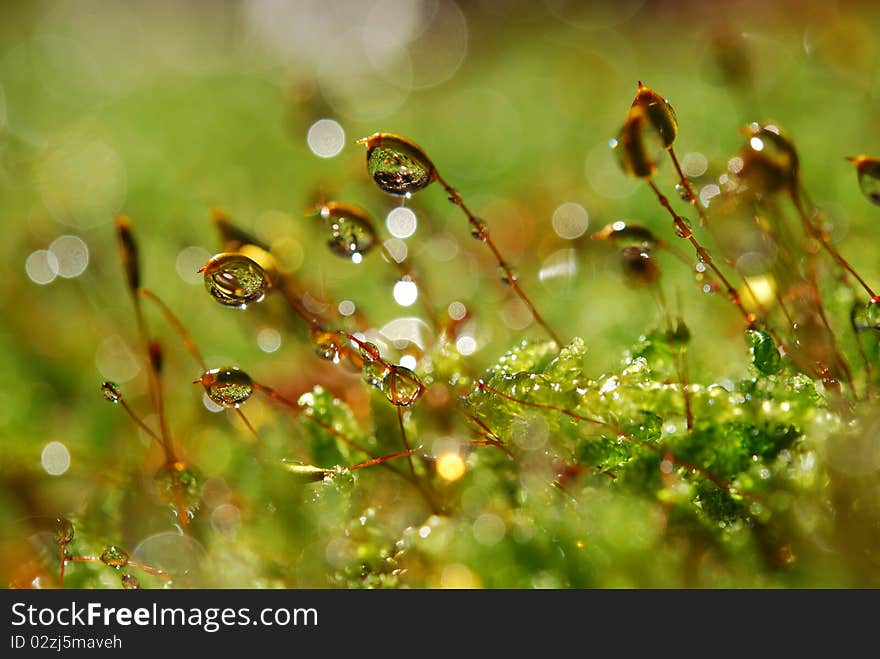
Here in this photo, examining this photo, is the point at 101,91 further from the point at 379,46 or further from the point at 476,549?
the point at 476,549

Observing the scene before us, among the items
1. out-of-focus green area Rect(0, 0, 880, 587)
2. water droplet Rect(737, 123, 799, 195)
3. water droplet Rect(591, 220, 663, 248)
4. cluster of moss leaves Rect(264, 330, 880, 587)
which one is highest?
out-of-focus green area Rect(0, 0, 880, 587)

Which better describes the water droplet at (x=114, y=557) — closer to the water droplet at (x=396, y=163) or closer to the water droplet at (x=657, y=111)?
the water droplet at (x=396, y=163)

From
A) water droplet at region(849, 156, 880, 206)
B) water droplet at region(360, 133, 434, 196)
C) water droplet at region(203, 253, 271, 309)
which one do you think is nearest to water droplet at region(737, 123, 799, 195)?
water droplet at region(849, 156, 880, 206)

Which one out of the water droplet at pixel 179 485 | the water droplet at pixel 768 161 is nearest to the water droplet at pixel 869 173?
the water droplet at pixel 768 161

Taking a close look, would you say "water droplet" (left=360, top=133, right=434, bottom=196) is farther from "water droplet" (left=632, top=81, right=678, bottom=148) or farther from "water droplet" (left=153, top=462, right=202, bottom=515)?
"water droplet" (left=153, top=462, right=202, bottom=515)
